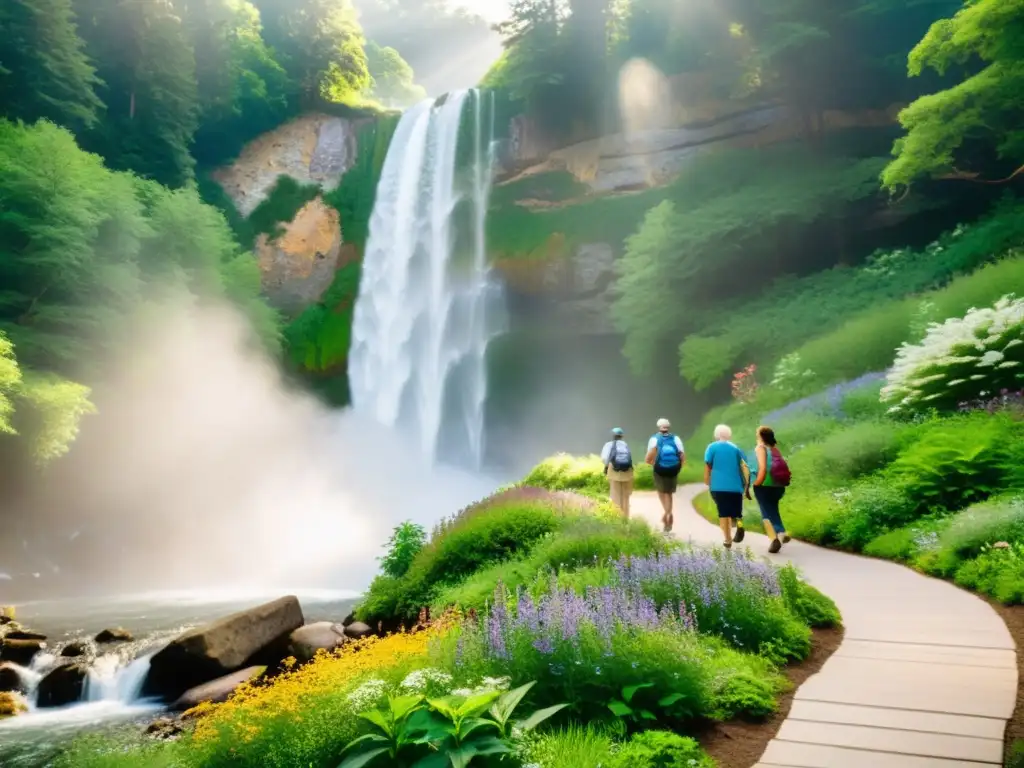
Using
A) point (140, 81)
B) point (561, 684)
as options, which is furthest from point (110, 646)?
point (140, 81)

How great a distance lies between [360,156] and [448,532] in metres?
30.5

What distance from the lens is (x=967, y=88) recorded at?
60.3ft

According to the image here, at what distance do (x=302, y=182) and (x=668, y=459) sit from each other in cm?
3068

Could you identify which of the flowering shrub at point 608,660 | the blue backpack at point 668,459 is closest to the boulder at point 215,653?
the blue backpack at point 668,459

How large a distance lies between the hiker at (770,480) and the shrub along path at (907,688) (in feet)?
7.31

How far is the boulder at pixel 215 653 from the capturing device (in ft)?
34.6

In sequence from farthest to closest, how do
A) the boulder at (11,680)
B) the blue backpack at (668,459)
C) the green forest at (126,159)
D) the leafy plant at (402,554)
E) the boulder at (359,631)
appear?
the green forest at (126,159)
the blue backpack at (668,459)
the boulder at (11,680)
the leafy plant at (402,554)
the boulder at (359,631)

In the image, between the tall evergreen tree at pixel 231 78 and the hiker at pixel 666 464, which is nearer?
the hiker at pixel 666 464

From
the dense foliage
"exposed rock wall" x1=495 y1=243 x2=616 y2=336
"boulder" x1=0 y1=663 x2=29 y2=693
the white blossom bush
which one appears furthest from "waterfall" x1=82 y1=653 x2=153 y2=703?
"exposed rock wall" x1=495 y1=243 x2=616 y2=336

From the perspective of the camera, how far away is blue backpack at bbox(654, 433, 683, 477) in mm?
11297

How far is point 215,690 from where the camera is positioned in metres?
9.86

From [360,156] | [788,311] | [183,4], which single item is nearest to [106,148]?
[183,4]

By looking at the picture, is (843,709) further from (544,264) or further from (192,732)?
(544,264)

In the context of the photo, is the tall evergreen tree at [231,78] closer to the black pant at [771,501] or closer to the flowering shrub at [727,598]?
the black pant at [771,501]
